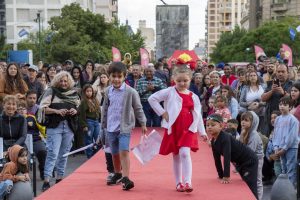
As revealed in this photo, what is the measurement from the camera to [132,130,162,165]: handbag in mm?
9391

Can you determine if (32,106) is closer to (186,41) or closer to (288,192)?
(288,192)

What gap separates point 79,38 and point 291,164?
51.0 m

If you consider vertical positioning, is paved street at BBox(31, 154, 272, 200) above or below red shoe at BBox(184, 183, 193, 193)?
Answer: below

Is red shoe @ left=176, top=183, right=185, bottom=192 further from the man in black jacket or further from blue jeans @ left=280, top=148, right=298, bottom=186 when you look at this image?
blue jeans @ left=280, top=148, right=298, bottom=186

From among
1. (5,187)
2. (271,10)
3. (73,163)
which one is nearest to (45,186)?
(5,187)

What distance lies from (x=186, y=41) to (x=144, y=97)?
1335 cm

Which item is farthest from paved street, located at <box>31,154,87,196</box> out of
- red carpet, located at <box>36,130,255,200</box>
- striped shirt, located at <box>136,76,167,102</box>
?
red carpet, located at <box>36,130,255,200</box>

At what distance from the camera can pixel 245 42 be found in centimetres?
7888

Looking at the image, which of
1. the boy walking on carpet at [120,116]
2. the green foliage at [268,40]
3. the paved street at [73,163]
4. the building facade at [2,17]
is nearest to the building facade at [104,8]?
the building facade at [2,17]

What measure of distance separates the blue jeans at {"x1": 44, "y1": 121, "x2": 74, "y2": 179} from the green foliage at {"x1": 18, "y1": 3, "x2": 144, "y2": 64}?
1883 inches

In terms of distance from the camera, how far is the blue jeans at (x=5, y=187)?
8.92m

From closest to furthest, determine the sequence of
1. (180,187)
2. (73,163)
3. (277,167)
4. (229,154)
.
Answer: (180,187), (229,154), (277,167), (73,163)

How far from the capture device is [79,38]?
6119 cm

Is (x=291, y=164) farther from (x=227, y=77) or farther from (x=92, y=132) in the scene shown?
(x=227, y=77)
